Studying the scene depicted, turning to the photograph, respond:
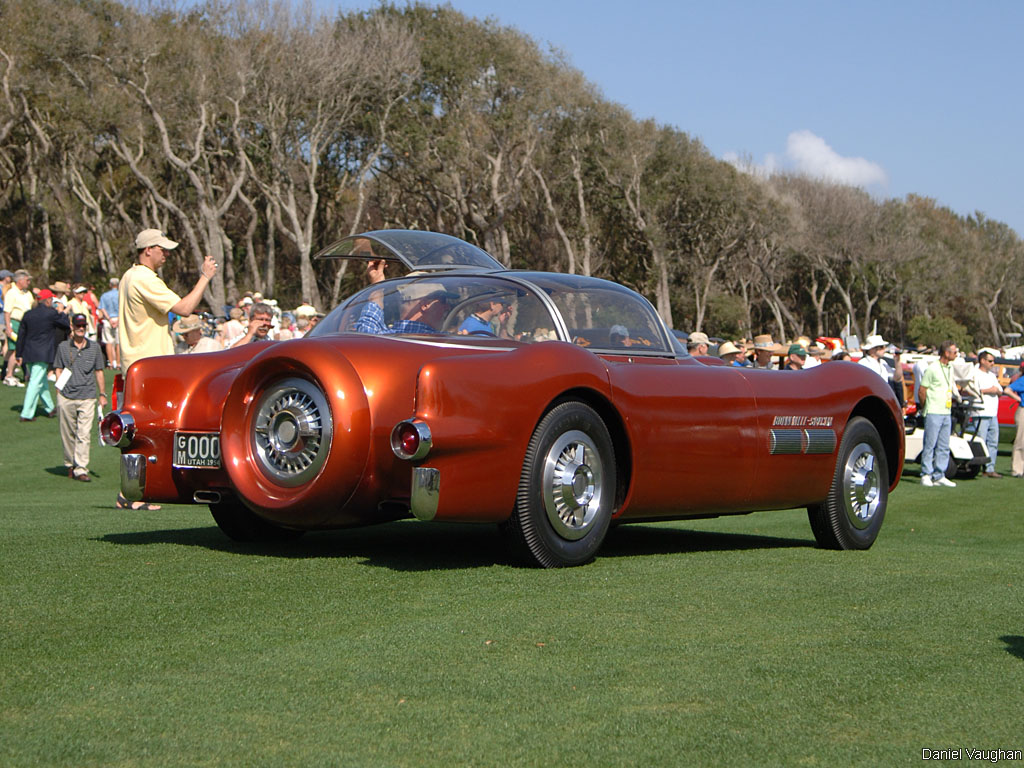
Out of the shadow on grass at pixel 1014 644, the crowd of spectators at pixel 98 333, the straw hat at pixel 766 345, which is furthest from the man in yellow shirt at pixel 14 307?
the shadow on grass at pixel 1014 644

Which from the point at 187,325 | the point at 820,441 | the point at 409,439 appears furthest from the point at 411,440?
the point at 187,325

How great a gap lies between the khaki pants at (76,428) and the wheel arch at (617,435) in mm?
9369

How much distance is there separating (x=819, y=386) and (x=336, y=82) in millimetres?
38464

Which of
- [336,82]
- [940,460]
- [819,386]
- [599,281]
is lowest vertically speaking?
[940,460]

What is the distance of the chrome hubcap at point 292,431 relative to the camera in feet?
19.1

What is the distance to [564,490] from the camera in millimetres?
6117

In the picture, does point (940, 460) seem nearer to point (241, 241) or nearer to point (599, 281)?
point (599, 281)

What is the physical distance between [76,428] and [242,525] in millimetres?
8277

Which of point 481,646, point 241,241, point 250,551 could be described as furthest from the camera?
point 241,241

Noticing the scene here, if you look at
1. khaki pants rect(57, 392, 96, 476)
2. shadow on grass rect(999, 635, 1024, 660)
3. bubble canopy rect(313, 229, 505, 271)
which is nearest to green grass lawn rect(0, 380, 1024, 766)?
shadow on grass rect(999, 635, 1024, 660)

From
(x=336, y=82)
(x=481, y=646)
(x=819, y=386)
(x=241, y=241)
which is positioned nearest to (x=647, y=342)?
(x=819, y=386)

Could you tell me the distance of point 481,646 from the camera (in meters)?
4.45

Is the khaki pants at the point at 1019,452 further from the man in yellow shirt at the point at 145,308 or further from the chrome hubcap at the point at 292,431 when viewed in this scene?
the chrome hubcap at the point at 292,431

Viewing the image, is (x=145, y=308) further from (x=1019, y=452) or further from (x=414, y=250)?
(x=1019, y=452)
